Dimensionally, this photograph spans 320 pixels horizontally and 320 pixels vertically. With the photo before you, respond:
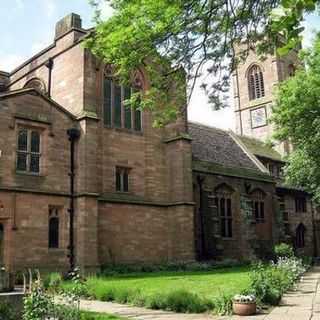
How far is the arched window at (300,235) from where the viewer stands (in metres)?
39.3

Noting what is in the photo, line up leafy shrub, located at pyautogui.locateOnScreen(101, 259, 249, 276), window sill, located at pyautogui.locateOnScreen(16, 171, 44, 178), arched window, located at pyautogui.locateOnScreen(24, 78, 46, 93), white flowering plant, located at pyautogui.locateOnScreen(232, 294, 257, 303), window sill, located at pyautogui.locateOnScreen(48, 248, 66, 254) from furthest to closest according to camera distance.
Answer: arched window, located at pyautogui.locateOnScreen(24, 78, 46, 93) → leafy shrub, located at pyautogui.locateOnScreen(101, 259, 249, 276) → window sill, located at pyautogui.locateOnScreen(48, 248, 66, 254) → window sill, located at pyautogui.locateOnScreen(16, 171, 44, 178) → white flowering plant, located at pyautogui.locateOnScreen(232, 294, 257, 303)

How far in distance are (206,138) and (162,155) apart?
9387 mm

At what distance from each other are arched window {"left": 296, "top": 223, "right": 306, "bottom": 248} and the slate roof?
759 centimetres

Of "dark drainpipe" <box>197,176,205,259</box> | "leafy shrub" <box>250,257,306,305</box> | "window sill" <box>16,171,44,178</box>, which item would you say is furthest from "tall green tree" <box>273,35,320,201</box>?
"window sill" <box>16,171,44,178</box>

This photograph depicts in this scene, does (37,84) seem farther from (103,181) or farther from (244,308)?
(244,308)

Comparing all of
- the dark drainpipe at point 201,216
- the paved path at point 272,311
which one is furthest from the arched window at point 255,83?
the paved path at point 272,311

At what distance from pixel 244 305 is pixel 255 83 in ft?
165

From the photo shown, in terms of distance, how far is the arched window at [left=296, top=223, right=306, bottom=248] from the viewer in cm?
3926

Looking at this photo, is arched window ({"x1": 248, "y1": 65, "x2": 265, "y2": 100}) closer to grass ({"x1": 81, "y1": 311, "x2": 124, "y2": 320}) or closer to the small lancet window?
the small lancet window

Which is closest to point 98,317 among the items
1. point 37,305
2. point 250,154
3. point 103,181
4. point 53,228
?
point 37,305

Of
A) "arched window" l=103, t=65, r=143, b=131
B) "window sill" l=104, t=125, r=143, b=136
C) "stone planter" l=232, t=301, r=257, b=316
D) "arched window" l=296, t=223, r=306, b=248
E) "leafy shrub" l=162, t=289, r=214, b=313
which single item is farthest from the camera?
"arched window" l=296, t=223, r=306, b=248

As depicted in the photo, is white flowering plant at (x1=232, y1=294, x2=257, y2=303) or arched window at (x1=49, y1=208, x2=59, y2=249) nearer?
white flowering plant at (x1=232, y1=294, x2=257, y2=303)

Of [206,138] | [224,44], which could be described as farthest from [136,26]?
[206,138]

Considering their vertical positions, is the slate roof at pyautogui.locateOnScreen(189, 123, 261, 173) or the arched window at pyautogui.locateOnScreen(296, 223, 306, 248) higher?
the slate roof at pyautogui.locateOnScreen(189, 123, 261, 173)
